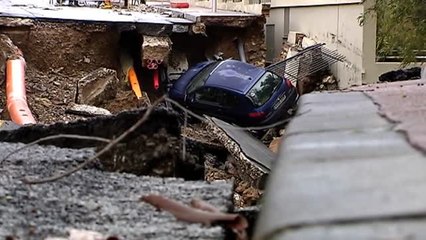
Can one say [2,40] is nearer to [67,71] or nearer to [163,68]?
[67,71]

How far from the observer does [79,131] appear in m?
5.51

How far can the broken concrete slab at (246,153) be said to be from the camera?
905 centimetres

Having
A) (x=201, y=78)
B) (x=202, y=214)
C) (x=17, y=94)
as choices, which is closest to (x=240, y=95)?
(x=201, y=78)

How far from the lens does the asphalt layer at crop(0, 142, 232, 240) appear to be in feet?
9.21

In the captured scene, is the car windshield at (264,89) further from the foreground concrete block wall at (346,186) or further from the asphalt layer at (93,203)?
the foreground concrete block wall at (346,186)

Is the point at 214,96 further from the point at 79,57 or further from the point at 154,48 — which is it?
the point at 79,57

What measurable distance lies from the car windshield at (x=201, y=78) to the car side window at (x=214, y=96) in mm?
186

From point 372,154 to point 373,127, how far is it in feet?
2.09

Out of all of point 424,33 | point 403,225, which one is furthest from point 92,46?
point 403,225

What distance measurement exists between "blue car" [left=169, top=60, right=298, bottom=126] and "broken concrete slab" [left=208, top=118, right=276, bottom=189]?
2113 millimetres

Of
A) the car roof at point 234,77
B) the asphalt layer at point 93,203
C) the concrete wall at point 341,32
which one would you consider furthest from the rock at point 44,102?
the asphalt layer at point 93,203

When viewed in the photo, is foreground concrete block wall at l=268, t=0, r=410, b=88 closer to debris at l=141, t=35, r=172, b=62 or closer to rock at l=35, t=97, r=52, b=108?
debris at l=141, t=35, r=172, b=62

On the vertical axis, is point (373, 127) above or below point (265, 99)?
above

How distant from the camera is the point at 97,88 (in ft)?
48.5
